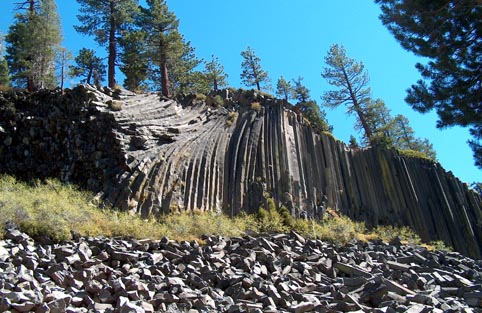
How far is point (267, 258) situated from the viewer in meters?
10.1

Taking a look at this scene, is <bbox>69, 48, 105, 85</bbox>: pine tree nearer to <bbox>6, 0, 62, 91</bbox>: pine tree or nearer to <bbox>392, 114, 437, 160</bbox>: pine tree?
<bbox>6, 0, 62, 91</bbox>: pine tree

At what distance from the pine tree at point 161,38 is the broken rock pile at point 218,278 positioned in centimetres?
1503

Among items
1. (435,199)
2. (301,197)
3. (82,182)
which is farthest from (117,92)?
(435,199)

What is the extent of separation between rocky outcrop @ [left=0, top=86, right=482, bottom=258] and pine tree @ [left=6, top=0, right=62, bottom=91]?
5729 millimetres

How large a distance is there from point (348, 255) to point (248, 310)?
17.5 ft

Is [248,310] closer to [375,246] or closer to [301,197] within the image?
[375,246]

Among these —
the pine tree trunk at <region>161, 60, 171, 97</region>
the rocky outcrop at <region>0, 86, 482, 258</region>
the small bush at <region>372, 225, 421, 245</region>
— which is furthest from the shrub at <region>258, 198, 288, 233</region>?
the pine tree trunk at <region>161, 60, 171, 97</region>

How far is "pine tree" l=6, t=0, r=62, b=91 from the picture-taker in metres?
24.3

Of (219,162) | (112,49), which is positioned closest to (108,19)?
(112,49)

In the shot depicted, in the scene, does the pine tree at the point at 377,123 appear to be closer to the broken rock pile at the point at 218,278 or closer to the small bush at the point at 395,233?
the small bush at the point at 395,233

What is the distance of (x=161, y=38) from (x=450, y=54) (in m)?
16.9

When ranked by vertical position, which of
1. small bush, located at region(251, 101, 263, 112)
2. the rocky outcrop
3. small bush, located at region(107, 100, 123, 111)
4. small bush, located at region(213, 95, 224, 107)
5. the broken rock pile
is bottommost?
the broken rock pile

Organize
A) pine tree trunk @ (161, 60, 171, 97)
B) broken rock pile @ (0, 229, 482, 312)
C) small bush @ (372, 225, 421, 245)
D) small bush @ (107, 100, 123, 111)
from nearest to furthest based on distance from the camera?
broken rock pile @ (0, 229, 482, 312) → small bush @ (372, 225, 421, 245) → small bush @ (107, 100, 123, 111) → pine tree trunk @ (161, 60, 171, 97)

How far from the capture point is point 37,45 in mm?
24781
